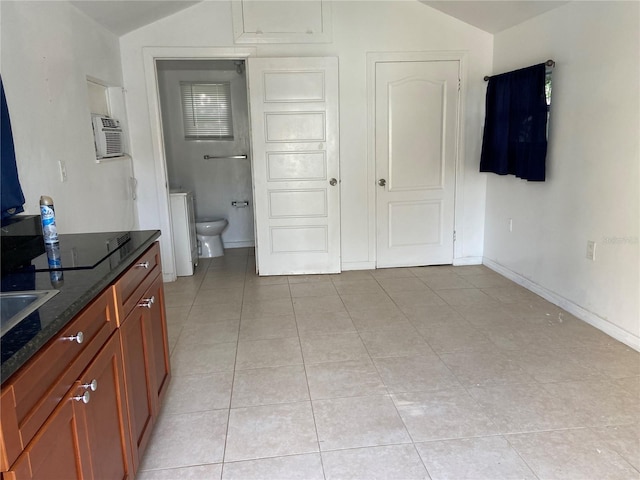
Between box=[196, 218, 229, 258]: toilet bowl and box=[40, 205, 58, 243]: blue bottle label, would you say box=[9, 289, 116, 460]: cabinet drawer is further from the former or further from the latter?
box=[196, 218, 229, 258]: toilet bowl

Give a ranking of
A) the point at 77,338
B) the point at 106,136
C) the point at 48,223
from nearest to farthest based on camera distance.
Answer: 1. the point at 77,338
2. the point at 48,223
3. the point at 106,136

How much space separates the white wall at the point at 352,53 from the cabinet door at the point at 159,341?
2.28 meters

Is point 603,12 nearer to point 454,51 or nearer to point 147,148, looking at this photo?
point 454,51

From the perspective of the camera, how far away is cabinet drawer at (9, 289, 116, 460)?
3.23 feet

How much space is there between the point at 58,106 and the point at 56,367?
2077 millimetres

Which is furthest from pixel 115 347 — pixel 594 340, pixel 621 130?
pixel 621 130

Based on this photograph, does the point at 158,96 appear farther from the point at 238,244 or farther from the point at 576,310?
the point at 576,310

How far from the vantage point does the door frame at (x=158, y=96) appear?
4117mm

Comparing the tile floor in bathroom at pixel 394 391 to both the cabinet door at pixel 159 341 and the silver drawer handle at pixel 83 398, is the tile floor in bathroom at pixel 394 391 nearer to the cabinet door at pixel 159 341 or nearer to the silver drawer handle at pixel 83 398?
the cabinet door at pixel 159 341

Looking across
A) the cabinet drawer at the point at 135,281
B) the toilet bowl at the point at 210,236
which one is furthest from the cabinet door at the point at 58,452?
the toilet bowl at the point at 210,236

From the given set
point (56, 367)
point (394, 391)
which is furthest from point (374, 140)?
point (56, 367)

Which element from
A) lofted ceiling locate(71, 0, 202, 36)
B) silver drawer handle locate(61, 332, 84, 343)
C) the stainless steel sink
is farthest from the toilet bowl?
silver drawer handle locate(61, 332, 84, 343)

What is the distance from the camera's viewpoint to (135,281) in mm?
1835

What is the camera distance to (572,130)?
330 centimetres
